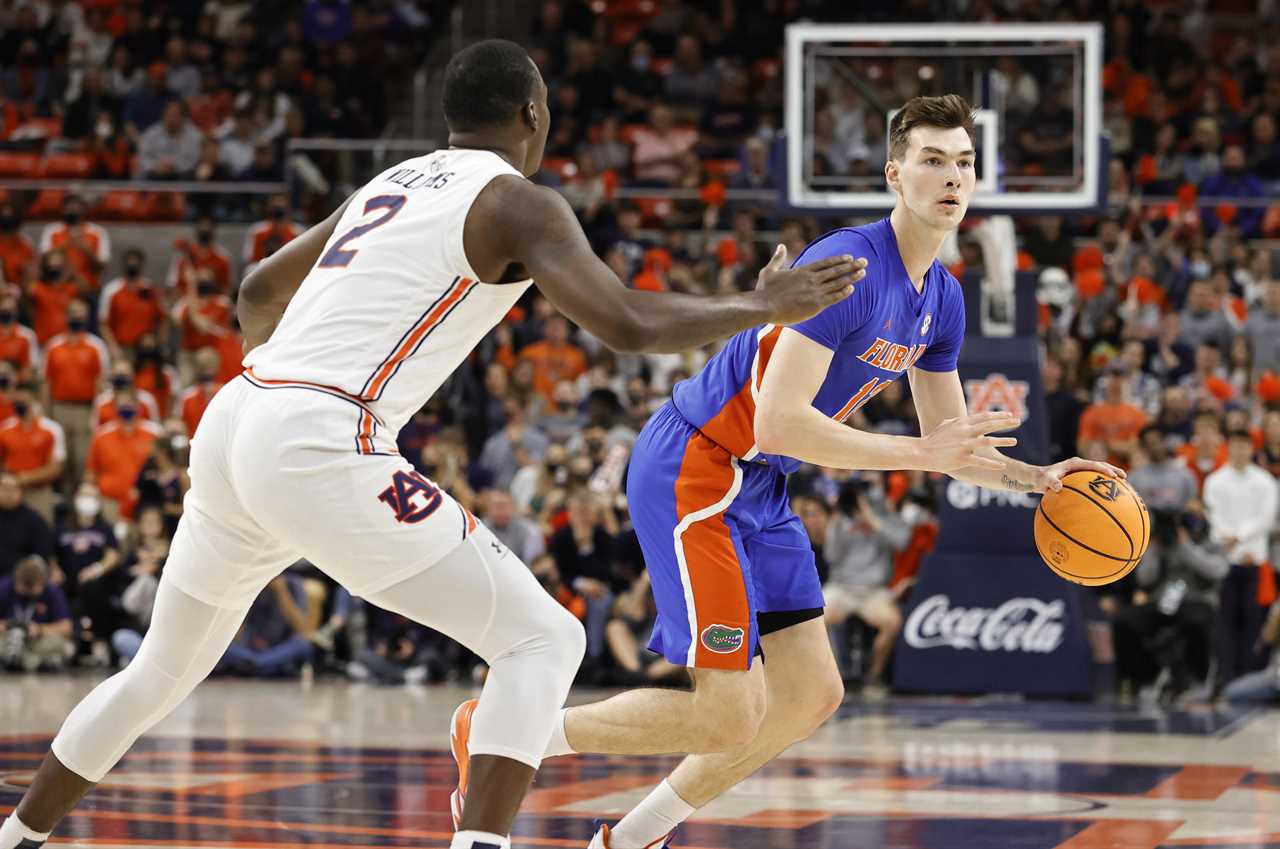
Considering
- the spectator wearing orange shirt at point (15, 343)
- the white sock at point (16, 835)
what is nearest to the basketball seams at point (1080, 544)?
the white sock at point (16, 835)

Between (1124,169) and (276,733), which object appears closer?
(276,733)

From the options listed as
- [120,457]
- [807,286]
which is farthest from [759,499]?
[120,457]

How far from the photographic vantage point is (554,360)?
16125 mm

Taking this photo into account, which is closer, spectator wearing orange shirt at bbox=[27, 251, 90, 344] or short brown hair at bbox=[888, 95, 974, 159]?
short brown hair at bbox=[888, 95, 974, 159]

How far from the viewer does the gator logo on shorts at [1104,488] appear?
5.73m

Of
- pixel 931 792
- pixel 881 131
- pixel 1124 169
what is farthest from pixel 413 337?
pixel 1124 169

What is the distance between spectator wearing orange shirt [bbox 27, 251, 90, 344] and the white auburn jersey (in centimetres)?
1328

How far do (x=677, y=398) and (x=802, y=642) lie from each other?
34.9 inches

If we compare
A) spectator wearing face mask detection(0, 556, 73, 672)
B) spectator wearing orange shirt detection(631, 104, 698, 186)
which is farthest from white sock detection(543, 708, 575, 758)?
spectator wearing orange shirt detection(631, 104, 698, 186)

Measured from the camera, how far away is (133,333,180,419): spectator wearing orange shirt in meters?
16.5

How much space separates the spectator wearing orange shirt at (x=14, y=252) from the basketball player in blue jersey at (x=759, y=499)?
1356 centimetres

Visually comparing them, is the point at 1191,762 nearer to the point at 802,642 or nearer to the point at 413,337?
the point at 802,642

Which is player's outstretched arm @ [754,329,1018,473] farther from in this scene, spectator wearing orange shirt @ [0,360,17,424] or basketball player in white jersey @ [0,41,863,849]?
spectator wearing orange shirt @ [0,360,17,424]

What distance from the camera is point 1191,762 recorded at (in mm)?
9062
